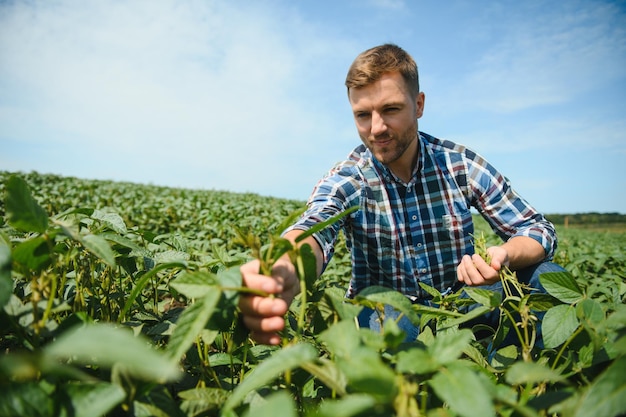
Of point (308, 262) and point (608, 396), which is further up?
point (308, 262)

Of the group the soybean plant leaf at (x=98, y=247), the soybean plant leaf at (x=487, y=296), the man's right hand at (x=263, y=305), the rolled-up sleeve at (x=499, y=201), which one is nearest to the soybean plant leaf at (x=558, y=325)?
the soybean plant leaf at (x=487, y=296)

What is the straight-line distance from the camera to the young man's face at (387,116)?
7.36 feet

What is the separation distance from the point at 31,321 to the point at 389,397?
697 mm

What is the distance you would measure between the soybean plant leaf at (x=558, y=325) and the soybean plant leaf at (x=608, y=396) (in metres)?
0.31

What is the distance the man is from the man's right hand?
133 cm

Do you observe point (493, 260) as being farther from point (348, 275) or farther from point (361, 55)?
point (348, 275)

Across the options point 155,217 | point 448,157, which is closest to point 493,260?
point 448,157

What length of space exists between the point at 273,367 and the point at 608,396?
19.7 inches

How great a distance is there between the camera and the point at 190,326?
2.05ft

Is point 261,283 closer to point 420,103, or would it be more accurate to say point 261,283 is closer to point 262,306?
point 262,306

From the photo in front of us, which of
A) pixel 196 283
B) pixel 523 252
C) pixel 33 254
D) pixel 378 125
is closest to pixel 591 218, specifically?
pixel 523 252

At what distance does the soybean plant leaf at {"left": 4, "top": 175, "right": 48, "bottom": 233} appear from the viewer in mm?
715

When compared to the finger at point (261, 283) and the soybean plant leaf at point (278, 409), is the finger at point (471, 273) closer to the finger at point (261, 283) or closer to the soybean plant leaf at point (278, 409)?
the finger at point (261, 283)

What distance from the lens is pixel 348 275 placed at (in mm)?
3738
